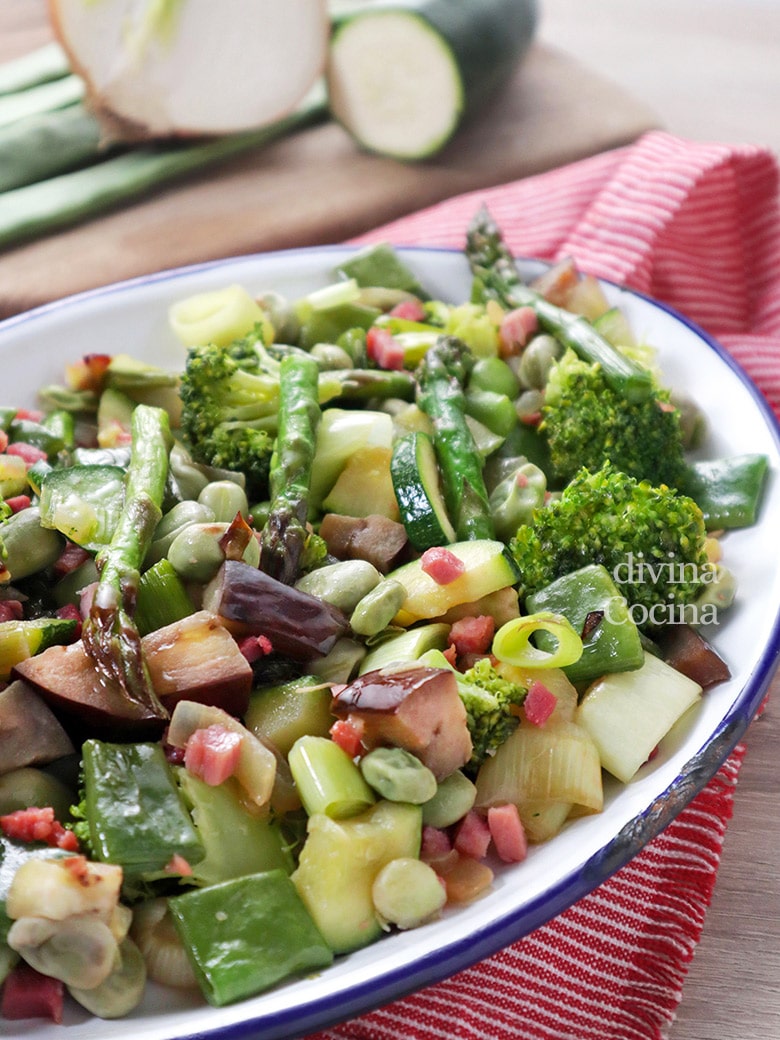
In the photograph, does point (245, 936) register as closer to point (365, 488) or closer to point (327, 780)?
point (327, 780)

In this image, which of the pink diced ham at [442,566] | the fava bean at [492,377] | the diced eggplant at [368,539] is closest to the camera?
the pink diced ham at [442,566]

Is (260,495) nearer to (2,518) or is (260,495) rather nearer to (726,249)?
(2,518)

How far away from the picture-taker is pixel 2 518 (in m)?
2.88

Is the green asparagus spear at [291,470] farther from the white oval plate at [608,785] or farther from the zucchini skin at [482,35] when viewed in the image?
the zucchini skin at [482,35]

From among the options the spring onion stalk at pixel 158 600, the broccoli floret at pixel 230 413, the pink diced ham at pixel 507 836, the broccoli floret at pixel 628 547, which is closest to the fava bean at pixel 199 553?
the spring onion stalk at pixel 158 600

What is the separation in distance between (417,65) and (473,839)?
413 centimetres

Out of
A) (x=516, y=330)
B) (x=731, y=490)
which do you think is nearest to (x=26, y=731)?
(x=731, y=490)

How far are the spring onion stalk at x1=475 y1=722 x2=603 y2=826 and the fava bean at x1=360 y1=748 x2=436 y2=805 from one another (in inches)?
8.6

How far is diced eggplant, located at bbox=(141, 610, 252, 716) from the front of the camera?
2404 millimetres

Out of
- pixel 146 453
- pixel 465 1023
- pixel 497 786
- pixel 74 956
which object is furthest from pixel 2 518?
pixel 465 1023

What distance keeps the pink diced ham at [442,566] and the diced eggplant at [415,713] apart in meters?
0.37

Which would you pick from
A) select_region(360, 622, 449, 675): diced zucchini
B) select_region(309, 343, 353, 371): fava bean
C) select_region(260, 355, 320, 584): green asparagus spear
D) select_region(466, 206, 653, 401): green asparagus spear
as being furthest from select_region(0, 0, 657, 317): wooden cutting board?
select_region(360, 622, 449, 675): diced zucchini

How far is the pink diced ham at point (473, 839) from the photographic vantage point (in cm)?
234

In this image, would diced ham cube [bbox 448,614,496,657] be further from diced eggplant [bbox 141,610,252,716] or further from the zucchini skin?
the zucchini skin
